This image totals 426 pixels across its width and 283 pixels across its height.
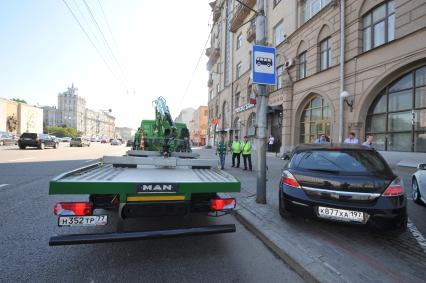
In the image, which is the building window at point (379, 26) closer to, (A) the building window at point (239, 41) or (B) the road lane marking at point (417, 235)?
(B) the road lane marking at point (417, 235)

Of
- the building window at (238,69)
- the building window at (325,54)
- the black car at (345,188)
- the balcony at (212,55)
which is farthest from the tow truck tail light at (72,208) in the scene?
the balcony at (212,55)

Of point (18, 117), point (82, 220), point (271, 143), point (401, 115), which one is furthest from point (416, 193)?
point (18, 117)

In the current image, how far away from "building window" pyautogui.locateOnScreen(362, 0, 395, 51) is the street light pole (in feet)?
29.9

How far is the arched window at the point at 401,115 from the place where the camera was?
11203mm

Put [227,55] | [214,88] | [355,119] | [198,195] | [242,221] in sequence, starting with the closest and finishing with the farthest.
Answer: [198,195], [242,221], [355,119], [227,55], [214,88]

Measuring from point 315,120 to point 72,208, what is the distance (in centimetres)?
1723

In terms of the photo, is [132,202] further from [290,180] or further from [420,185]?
[420,185]

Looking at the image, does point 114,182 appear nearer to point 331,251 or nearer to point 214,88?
point 331,251

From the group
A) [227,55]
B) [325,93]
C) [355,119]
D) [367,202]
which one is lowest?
[367,202]

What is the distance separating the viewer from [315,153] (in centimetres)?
477

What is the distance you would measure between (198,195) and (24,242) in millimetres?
2550

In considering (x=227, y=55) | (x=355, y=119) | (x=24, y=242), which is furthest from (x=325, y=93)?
(x=227, y=55)

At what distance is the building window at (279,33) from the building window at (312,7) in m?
3.11

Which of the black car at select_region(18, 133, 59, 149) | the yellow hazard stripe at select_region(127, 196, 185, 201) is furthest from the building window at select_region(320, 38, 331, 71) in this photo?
the black car at select_region(18, 133, 59, 149)
